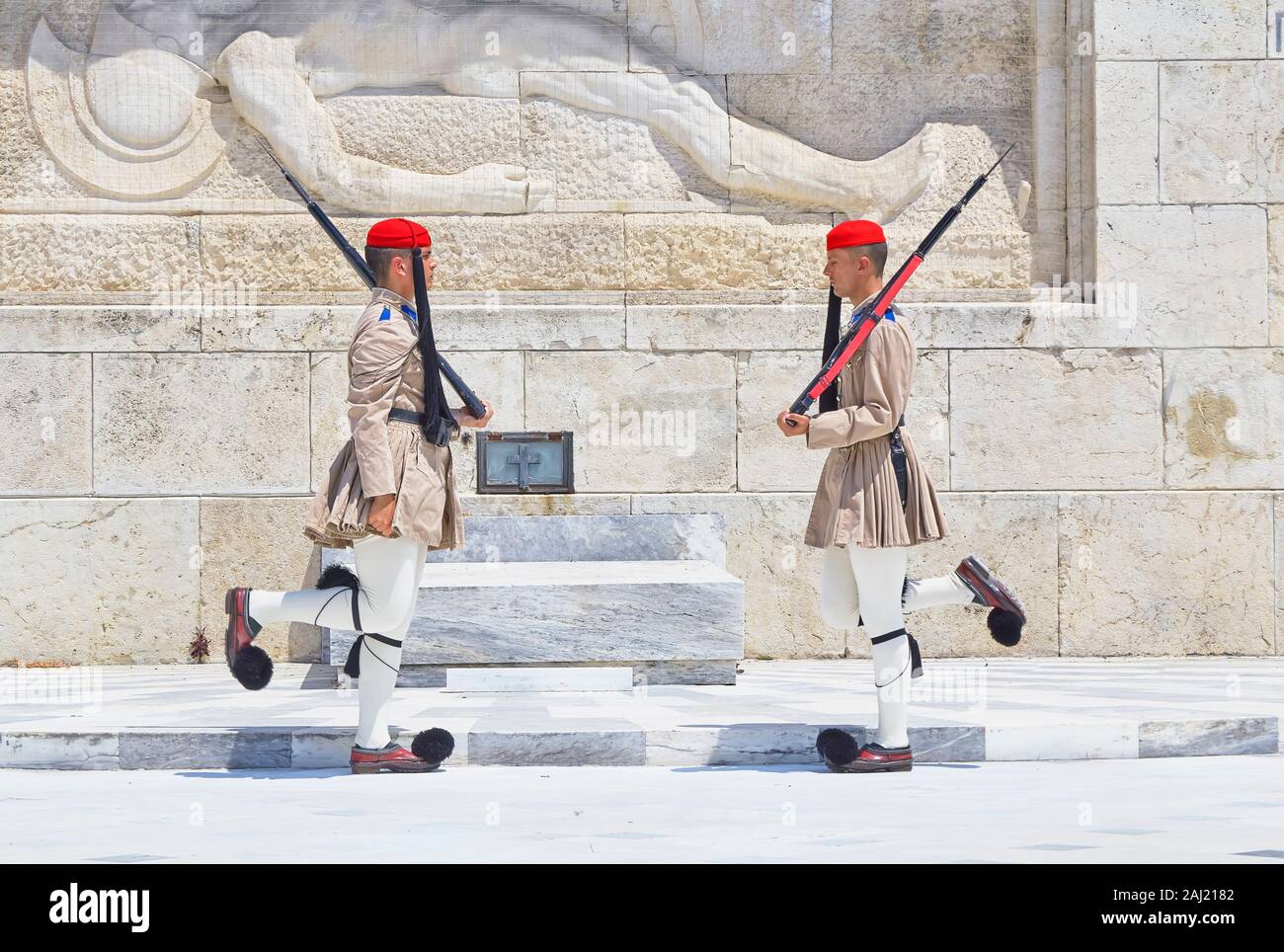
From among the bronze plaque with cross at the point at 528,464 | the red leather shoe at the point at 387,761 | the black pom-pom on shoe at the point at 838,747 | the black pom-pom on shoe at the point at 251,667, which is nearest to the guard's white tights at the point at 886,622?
the black pom-pom on shoe at the point at 838,747

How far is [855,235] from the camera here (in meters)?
5.67

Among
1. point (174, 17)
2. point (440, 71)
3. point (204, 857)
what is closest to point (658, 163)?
point (440, 71)

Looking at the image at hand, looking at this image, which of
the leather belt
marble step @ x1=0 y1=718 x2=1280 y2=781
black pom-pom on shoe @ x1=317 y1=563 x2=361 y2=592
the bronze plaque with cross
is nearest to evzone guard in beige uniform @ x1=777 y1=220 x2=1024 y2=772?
marble step @ x1=0 y1=718 x2=1280 y2=781

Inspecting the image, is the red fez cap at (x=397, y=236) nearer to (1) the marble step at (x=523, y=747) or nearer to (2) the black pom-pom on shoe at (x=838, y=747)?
(1) the marble step at (x=523, y=747)

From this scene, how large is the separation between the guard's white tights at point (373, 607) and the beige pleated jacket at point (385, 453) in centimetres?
7

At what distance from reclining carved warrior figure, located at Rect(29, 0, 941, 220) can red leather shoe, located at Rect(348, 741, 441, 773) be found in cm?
458

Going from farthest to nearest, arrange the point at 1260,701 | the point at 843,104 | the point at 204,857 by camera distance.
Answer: the point at 843,104 < the point at 1260,701 < the point at 204,857

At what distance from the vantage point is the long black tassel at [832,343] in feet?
18.6

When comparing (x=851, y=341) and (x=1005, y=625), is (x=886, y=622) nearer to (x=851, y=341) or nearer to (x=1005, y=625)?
(x=1005, y=625)

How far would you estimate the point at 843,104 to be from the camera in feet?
32.2

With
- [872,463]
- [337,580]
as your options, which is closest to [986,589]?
[872,463]

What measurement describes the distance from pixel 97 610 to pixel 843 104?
4.65 m

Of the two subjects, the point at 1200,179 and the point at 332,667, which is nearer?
the point at 332,667

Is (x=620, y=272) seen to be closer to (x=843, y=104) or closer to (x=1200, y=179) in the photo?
(x=843, y=104)
